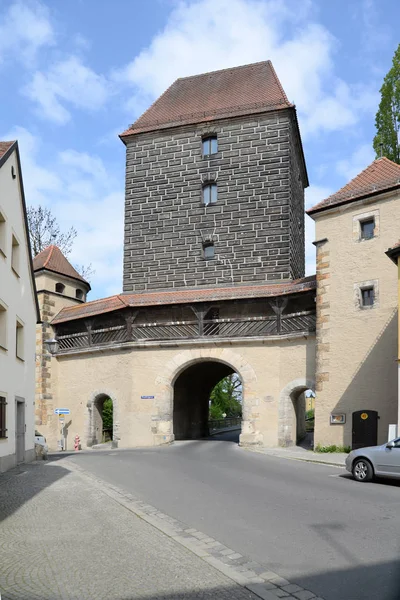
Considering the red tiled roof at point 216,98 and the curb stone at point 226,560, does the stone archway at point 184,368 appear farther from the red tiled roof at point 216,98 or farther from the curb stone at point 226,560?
the curb stone at point 226,560

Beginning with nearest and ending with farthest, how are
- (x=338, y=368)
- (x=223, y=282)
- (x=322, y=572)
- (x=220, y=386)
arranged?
1. (x=322, y=572)
2. (x=338, y=368)
3. (x=223, y=282)
4. (x=220, y=386)

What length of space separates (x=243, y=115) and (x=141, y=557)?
2702 centimetres

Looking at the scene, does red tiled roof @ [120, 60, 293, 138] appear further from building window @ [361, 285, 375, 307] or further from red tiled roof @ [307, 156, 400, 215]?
building window @ [361, 285, 375, 307]

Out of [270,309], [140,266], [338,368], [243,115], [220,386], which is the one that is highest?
[243,115]

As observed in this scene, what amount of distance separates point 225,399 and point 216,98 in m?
31.2

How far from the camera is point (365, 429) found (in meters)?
21.3

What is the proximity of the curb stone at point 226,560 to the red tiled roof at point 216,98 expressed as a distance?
25005 millimetres

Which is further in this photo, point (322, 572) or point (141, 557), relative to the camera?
point (141, 557)

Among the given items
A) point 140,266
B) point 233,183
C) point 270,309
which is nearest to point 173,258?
point 140,266

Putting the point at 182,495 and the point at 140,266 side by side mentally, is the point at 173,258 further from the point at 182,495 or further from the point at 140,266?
the point at 182,495

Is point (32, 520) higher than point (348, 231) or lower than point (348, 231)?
lower

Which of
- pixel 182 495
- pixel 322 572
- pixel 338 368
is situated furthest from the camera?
pixel 338 368

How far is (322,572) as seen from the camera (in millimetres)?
6113

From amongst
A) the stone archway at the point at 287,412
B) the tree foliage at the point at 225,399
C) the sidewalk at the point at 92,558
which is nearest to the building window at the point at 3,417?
the sidewalk at the point at 92,558
